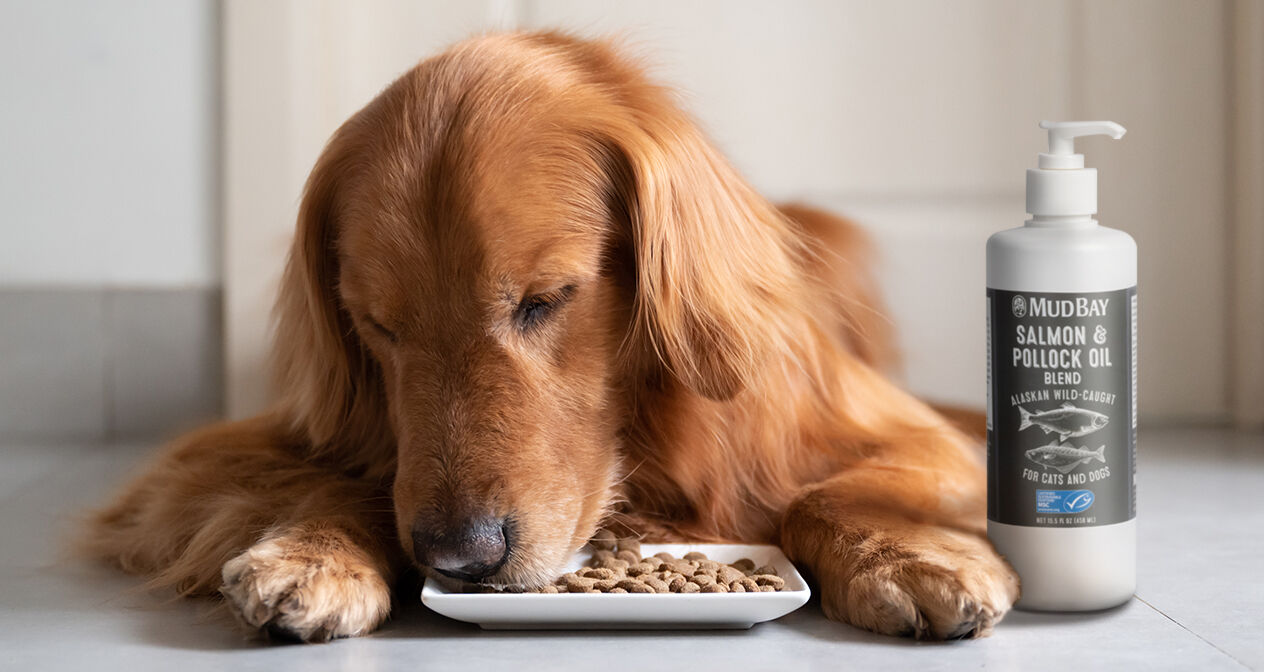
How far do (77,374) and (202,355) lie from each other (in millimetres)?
261

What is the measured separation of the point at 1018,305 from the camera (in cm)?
126

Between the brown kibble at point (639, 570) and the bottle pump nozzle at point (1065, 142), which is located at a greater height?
the bottle pump nozzle at point (1065, 142)

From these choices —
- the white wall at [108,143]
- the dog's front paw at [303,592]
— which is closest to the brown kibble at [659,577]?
the dog's front paw at [303,592]

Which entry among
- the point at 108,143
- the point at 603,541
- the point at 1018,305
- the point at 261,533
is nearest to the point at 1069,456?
the point at 1018,305

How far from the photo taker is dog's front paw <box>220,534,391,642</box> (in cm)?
121

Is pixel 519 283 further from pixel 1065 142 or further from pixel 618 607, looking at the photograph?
pixel 1065 142

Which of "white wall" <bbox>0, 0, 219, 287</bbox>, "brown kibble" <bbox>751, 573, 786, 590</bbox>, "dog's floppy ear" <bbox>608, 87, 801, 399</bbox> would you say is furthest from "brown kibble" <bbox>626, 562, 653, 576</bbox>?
"white wall" <bbox>0, 0, 219, 287</bbox>

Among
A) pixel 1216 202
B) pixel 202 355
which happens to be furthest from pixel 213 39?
pixel 1216 202

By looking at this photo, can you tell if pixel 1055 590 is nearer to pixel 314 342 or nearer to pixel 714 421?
pixel 714 421

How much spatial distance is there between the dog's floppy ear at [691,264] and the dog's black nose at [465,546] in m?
0.31

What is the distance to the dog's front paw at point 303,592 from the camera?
1207mm

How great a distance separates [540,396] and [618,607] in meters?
0.25

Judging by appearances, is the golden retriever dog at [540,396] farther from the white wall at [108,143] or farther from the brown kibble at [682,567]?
the white wall at [108,143]

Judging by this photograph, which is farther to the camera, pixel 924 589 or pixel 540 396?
pixel 540 396
